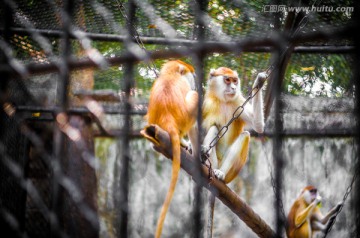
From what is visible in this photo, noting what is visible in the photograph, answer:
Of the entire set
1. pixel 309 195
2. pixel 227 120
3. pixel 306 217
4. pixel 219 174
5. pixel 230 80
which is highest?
pixel 230 80

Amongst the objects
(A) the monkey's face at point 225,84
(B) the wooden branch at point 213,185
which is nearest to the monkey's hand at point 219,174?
(B) the wooden branch at point 213,185

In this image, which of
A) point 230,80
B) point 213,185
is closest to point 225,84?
point 230,80

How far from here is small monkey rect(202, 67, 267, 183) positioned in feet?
8.41

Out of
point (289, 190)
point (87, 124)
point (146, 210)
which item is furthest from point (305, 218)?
point (87, 124)

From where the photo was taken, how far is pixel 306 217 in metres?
3.70

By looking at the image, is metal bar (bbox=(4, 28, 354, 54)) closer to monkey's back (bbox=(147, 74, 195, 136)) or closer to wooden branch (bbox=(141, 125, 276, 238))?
monkey's back (bbox=(147, 74, 195, 136))

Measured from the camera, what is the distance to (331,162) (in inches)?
170

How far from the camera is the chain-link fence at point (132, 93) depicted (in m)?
2.18

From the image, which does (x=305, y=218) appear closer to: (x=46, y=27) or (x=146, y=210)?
(x=146, y=210)

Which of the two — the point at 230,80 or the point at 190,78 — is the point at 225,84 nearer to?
the point at 230,80

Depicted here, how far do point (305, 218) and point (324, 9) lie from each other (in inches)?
86.8

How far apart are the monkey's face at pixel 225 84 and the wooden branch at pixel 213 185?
0.72 m

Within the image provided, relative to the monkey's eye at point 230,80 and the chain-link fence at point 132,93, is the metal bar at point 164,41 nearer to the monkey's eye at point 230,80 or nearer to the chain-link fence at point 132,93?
the chain-link fence at point 132,93

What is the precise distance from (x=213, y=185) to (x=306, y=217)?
194 cm
